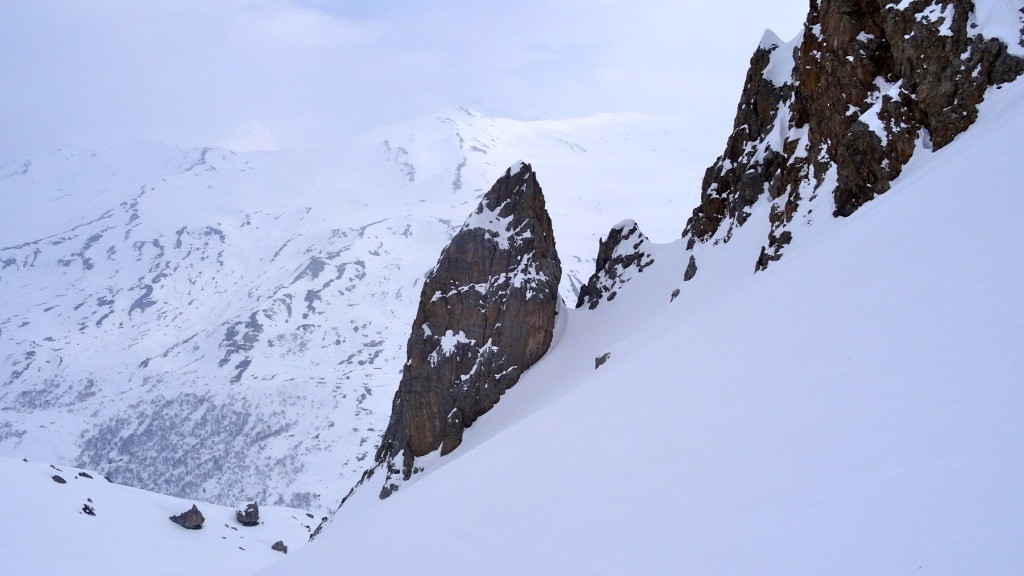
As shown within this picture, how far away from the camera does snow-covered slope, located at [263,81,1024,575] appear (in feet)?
16.6

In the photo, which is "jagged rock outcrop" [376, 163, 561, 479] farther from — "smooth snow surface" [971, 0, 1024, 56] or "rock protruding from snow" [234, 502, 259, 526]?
"smooth snow surface" [971, 0, 1024, 56]

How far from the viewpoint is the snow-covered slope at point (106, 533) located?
4800 centimetres

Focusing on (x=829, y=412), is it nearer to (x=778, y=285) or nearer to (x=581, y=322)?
(x=778, y=285)

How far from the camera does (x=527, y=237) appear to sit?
54.4 m

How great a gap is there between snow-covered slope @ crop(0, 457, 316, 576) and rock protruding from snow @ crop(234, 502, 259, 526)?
0.64 meters

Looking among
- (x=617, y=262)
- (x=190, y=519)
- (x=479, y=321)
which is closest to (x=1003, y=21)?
(x=617, y=262)

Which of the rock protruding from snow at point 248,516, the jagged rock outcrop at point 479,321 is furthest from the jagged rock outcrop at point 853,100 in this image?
the rock protruding from snow at point 248,516

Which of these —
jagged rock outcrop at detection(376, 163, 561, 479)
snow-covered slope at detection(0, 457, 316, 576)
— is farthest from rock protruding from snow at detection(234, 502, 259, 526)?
jagged rock outcrop at detection(376, 163, 561, 479)

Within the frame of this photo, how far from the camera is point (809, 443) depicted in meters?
6.77

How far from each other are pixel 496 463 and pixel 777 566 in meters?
9.12

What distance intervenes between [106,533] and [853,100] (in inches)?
2615

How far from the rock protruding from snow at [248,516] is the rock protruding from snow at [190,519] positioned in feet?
21.6

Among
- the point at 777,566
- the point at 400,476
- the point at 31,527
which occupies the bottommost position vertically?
the point at 400,476

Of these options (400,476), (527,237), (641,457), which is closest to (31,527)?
(400,476)
